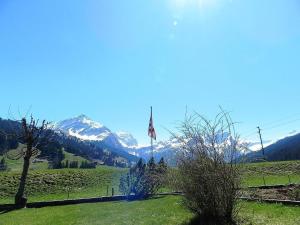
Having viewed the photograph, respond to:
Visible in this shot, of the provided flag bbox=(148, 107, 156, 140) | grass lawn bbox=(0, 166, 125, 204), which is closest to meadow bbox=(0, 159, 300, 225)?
grass lawn bbox=(0, 166, 125, 204)

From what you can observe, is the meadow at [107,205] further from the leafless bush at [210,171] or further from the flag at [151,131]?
the flag at [151,131]

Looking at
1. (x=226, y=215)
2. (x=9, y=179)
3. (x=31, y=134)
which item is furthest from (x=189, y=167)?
(x=9, y=179)

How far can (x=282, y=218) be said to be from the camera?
15.7 m

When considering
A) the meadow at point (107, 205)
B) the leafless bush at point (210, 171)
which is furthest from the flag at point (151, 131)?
the leafless bush at point (210, 171)

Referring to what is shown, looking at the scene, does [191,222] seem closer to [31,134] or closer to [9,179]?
[31,134]

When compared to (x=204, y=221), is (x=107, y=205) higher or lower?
higher

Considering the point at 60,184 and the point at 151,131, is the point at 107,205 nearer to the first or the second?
the point at 151,131

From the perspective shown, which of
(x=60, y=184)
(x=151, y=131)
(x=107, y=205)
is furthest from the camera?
(x=60, y=184)

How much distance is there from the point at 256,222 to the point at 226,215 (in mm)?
1186

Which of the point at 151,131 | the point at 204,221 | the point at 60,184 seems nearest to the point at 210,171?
the point at 204,221

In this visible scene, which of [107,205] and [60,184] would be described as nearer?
[107,205]

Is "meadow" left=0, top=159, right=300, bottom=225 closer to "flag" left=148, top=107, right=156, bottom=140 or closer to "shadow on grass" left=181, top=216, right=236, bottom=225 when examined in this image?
"shadow on grass" left=181, top=216, right=236, bottom=225

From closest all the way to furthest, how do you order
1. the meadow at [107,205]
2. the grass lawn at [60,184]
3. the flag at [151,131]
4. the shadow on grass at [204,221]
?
the shadow on grass at [204,221] → the meadow at [107,205] → the flag at [151,131] → the grass lawn at [60,184]

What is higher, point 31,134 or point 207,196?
point 31,134
